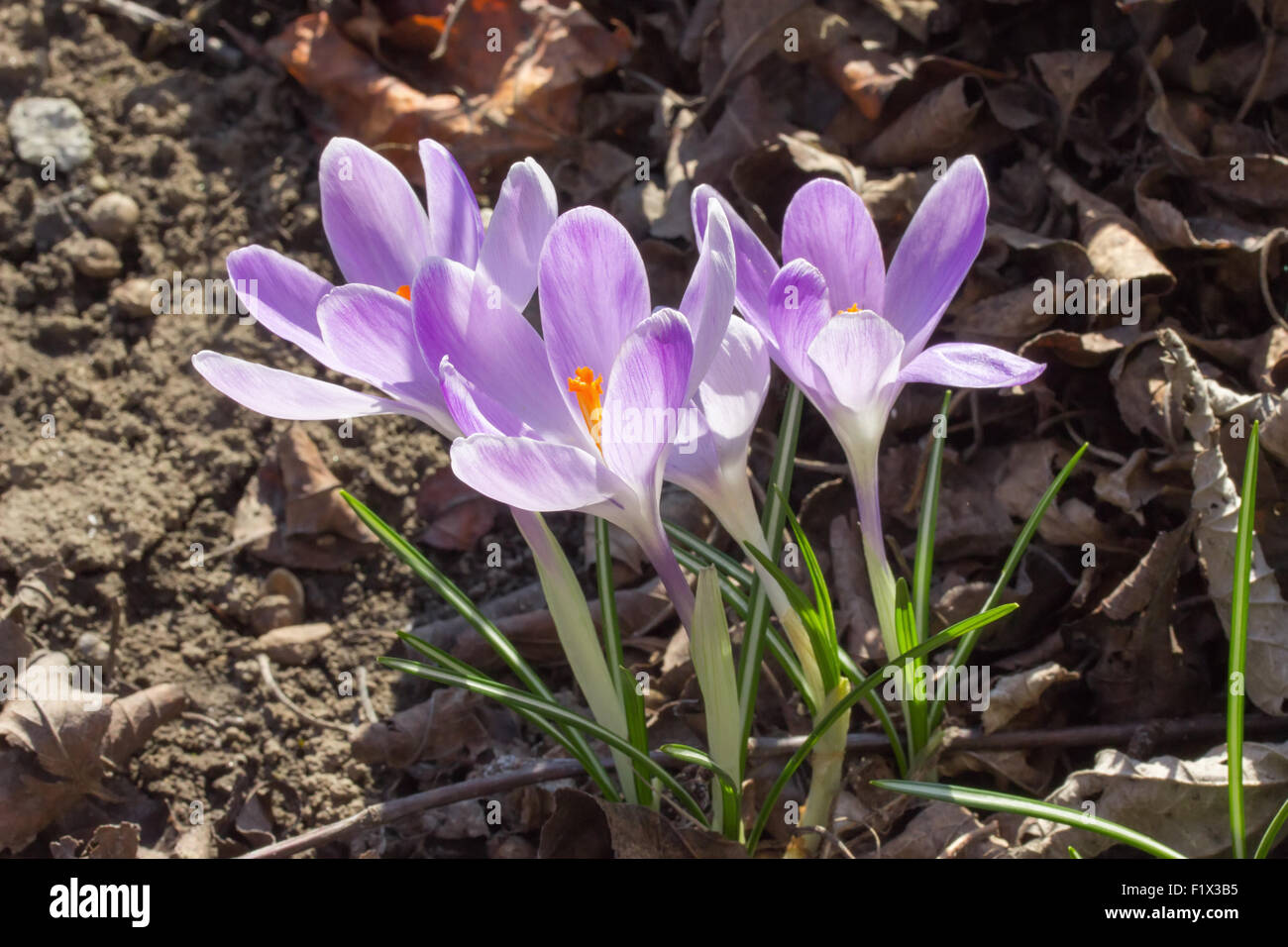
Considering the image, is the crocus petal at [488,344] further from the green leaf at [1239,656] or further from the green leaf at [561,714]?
the green leaf at [1239,656]

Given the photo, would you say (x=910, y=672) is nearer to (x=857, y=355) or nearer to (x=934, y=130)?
(x=857, y=355)

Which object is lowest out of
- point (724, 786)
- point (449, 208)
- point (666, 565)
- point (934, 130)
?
point (724, 786)

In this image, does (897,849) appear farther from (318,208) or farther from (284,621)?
(318,208)

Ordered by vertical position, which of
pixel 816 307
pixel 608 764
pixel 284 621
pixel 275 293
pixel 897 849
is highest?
pixel 275 293

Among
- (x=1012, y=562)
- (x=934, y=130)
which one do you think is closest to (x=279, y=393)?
(x=1012, y=562)

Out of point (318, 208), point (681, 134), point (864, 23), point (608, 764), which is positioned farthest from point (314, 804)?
point (864, 23)

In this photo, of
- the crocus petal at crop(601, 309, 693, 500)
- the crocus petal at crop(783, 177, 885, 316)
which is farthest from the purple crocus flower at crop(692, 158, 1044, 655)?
the crocus petal at crop(601, 309, 693, 500)

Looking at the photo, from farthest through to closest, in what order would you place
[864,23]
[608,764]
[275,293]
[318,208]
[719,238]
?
[318,208] < [864,23] < [608,764] < [275,293] < [719,238]

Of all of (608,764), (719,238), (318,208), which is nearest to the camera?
(719,238)
